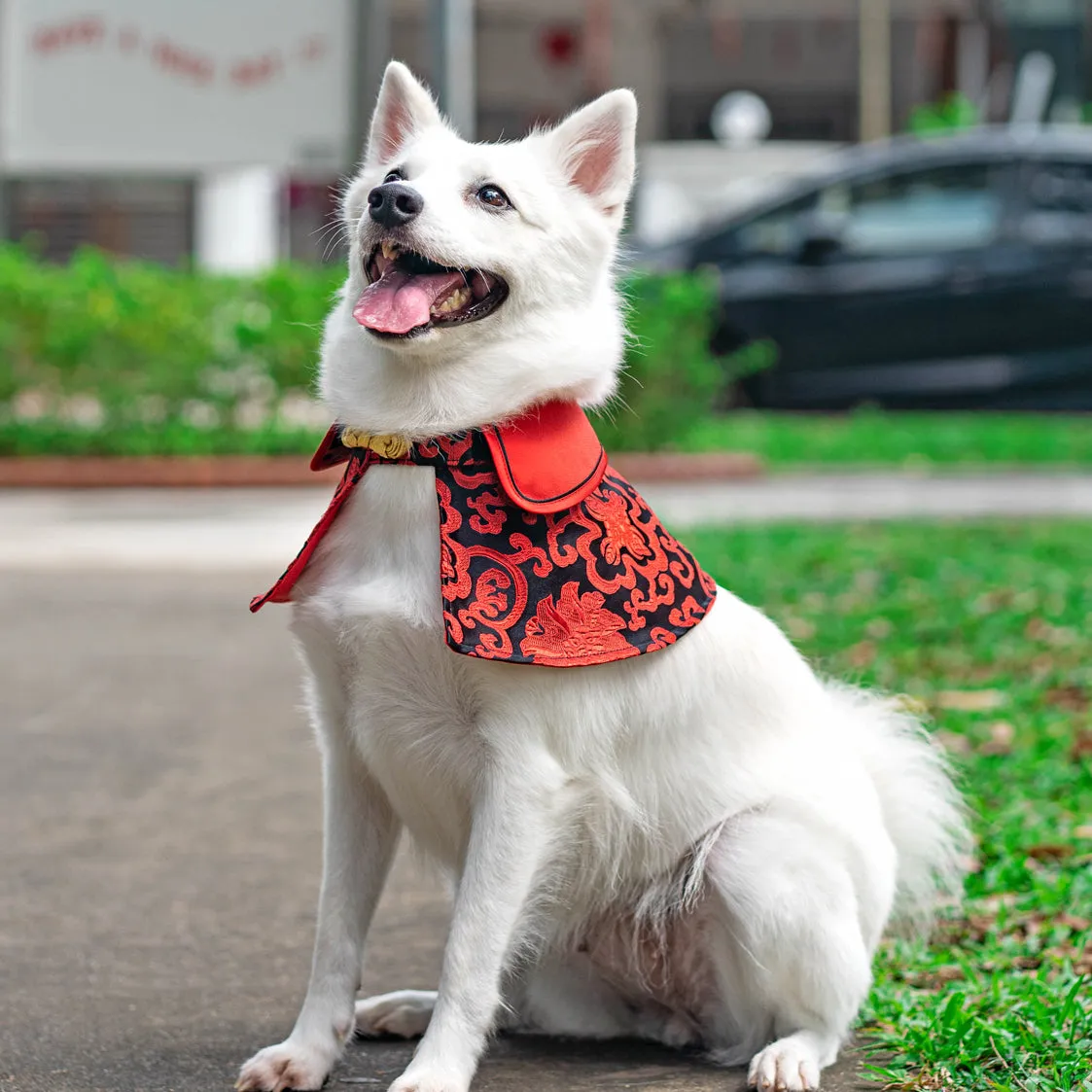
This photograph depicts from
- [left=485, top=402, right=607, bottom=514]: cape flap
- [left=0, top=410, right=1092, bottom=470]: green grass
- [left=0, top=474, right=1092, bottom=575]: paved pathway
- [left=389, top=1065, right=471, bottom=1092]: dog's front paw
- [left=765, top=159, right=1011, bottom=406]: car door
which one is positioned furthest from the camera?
[left=765, top=159, right=1011, bottom=406]: car door

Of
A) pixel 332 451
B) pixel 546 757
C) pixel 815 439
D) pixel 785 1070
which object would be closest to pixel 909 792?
pixel 785 1070

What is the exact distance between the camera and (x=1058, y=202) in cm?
1514

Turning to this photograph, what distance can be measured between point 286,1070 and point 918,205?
13042mm

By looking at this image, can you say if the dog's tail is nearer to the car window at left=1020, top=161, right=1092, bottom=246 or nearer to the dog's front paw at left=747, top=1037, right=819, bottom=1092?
the dog's front paw at left=747, top=1037, right=819, bottom=1092

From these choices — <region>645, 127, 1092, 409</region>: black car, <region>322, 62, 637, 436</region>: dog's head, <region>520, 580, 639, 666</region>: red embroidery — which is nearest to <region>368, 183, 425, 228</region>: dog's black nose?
<region>322, 62, 637, 436</region>: dog's head

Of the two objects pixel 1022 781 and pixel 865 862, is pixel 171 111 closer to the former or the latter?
pixel 1022 781

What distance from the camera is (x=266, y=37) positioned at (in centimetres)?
1345

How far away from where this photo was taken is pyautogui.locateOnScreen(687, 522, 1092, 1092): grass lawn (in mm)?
3398

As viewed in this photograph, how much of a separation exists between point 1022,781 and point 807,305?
9.55m

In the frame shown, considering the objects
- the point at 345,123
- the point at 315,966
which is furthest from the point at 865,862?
the point at 345,123

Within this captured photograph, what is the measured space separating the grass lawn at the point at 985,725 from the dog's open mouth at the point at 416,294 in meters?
1.51

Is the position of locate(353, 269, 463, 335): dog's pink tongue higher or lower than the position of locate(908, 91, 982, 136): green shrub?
lower

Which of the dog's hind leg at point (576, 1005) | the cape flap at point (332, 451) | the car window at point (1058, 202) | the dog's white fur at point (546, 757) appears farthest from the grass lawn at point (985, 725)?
the car window at point (1058, 202)

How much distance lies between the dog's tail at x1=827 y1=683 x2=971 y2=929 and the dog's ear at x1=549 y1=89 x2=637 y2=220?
3.90ft
